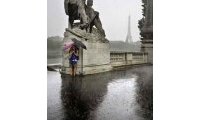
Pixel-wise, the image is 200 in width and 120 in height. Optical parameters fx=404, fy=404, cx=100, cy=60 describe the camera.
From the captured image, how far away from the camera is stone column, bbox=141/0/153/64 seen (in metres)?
4.71

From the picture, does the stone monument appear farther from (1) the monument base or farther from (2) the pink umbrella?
(1) the monument base

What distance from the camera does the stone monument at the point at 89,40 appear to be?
484 cm

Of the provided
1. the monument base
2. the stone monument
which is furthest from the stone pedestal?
the monument base

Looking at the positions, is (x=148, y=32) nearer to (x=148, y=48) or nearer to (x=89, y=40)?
(x=148, y=48)

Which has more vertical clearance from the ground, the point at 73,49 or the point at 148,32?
the point at 148,32

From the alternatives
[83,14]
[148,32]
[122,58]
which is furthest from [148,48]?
[83,14]

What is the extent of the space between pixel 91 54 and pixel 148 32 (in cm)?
73

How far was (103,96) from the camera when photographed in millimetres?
4730

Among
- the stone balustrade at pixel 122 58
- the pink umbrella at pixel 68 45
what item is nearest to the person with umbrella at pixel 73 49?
the pink umbrella at pixel 68 45
